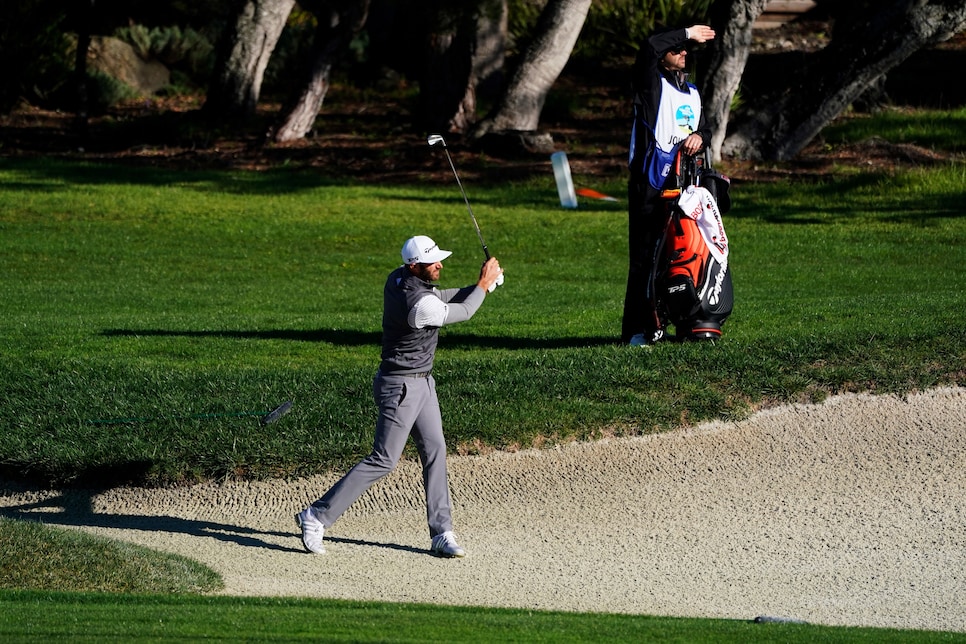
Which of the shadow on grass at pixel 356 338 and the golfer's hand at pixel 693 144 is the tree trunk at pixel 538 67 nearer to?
the shadow on grass at pixel 356 338

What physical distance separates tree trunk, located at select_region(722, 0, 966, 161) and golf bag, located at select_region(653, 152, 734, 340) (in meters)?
11.8

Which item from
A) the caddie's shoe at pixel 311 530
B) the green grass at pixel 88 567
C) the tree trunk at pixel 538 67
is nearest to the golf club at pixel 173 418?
the caddie's shoe at pixel 311 530

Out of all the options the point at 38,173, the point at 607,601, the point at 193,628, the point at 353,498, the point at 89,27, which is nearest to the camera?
the point at 193,628

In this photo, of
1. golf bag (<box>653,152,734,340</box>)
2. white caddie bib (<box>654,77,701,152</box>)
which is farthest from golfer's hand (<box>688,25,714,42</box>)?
golf bag (<box>653,152,734,340</box>)

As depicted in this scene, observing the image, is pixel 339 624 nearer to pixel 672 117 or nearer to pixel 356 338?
pixel 672 117

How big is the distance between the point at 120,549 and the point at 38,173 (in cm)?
1690

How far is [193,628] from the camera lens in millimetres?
5621

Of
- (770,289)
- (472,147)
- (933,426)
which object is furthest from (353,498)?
(472,147)

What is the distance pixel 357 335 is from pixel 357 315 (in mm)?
1277

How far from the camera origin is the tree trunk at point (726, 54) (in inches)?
833

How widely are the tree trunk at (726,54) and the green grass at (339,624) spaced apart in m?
15.7

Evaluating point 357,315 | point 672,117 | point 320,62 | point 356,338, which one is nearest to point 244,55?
point 320,62

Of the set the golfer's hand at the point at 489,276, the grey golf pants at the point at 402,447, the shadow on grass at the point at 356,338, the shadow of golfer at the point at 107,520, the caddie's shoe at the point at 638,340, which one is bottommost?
the shadow on grass at the point at 356,338

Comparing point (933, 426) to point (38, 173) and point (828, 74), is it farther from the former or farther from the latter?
point (38, 173)
